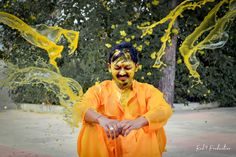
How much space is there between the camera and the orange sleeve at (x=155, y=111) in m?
2.80

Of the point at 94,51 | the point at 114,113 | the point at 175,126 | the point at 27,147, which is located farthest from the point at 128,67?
the point at 94,51

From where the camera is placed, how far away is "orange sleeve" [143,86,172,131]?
280 cm

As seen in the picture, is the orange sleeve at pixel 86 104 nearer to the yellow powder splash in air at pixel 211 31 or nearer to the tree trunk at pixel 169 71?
the yellow powder splash in air at pixel 211 31

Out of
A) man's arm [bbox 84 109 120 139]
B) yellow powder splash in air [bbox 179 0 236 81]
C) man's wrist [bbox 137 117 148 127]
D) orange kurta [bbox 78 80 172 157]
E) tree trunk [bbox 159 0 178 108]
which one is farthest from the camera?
tree trunk [bbox 159 0 178 108]

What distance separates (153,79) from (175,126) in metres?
2.64

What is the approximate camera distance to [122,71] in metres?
2.93

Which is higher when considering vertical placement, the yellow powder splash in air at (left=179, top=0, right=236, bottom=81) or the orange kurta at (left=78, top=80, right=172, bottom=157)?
the yellow powder splash in air at (left=179, top=0, right=236, bottom=81)

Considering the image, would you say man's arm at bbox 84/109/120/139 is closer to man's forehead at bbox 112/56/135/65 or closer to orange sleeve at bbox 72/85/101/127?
orange sleeve at bbox 72/85/101/127

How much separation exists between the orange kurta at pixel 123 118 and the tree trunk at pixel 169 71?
7.82m

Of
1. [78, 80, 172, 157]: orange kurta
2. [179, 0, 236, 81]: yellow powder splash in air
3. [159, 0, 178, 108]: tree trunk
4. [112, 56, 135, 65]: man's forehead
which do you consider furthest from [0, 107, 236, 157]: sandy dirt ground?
[112, 56, 135, 65]: man's forehead

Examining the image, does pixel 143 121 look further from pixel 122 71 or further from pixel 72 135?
pixel 72 135

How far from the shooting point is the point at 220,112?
10781mm

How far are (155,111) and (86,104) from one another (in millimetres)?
441

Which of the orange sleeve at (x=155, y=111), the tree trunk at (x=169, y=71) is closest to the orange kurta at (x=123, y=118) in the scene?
the orange sleeve at (x=155, y=111)
